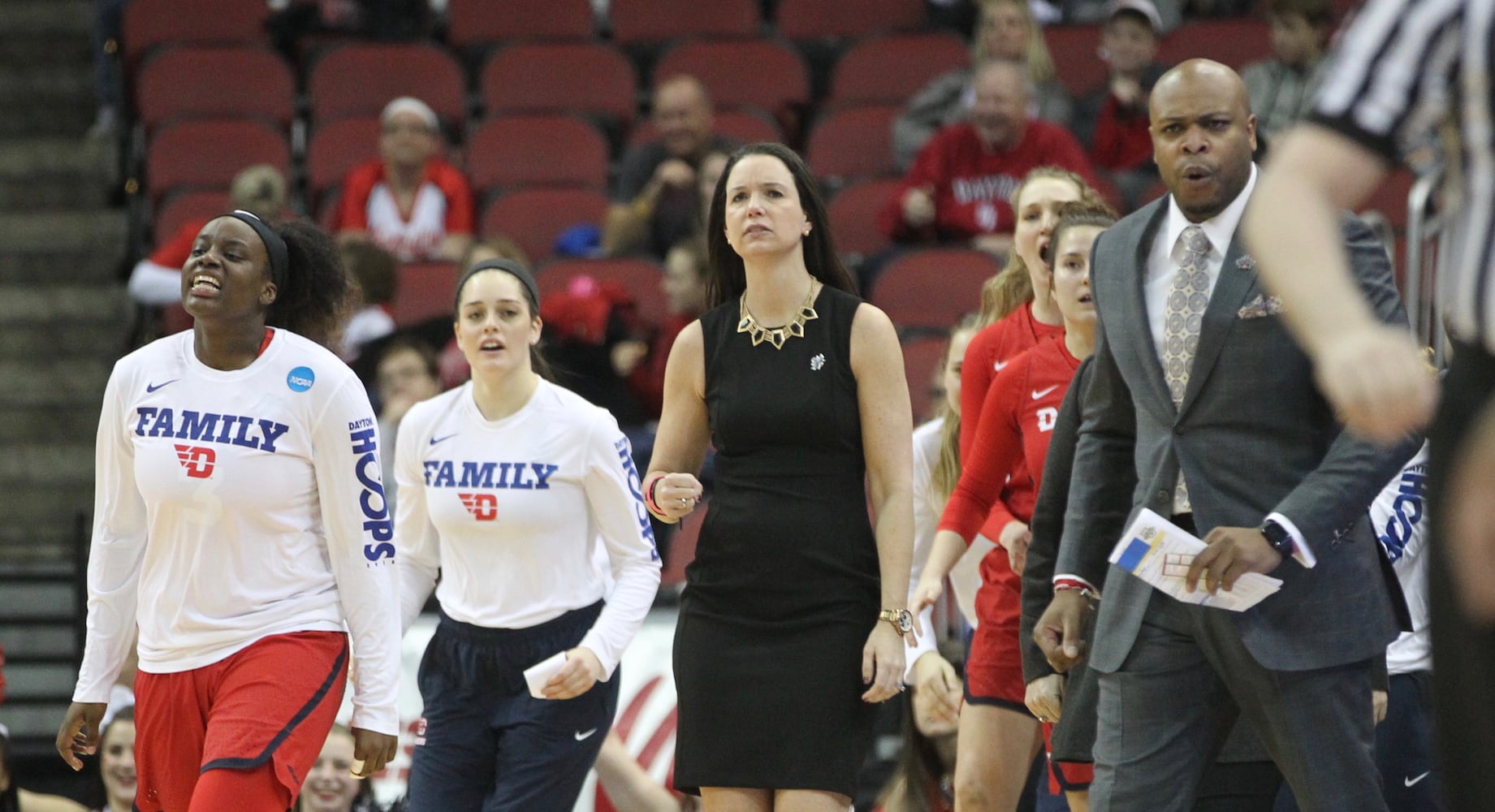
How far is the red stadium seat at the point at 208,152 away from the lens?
32.9 feet

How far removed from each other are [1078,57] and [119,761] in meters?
6.66

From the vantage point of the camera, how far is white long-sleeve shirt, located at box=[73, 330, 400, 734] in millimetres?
4043

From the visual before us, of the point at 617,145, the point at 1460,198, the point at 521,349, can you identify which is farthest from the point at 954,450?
the point at 617,145

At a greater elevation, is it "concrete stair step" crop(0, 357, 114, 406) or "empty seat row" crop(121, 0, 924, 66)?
"empty seat row" crop(121, 0, 924, 66)

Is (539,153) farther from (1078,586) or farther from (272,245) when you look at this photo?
(1078,586)

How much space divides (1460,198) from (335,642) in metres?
2.74

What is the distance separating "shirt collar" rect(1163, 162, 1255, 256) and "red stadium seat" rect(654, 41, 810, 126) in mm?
6839

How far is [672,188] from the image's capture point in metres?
9.18

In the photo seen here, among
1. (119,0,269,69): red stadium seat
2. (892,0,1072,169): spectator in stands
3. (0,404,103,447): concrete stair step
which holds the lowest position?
(0,404,103,447): concrete stair step

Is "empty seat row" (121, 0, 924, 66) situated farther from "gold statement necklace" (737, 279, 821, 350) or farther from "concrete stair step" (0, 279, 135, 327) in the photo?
"gold statement necklace" (737, 279, 821, 350)

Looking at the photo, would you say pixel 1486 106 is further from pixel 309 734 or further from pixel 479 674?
pixel 479 674

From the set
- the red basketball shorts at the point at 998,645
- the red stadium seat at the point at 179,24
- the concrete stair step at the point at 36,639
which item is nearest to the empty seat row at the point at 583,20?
the red stadium seat at the point at 179,24

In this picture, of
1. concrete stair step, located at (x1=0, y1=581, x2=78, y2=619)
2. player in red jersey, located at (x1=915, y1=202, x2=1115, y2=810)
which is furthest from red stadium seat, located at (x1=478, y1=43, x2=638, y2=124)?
player in red jersey, located at (x1=915, y1=202, x2=1115, y2=810)

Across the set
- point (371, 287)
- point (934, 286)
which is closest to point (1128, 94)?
point (934, 286)
